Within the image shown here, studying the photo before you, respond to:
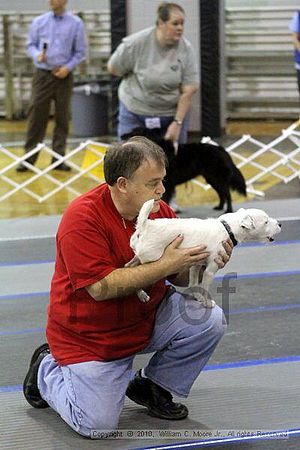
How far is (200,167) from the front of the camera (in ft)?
21.5

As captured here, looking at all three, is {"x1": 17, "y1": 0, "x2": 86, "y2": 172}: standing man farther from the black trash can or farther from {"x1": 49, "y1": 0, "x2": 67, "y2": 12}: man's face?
the black trash can

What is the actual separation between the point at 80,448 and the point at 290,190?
16.3ft

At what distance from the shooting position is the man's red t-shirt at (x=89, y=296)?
2896mm

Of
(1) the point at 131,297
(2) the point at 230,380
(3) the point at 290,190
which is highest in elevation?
(1) the point at 131,297

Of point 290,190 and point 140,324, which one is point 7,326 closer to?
point 140,324

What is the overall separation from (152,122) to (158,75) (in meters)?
0.33

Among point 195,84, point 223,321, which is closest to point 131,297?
point 223,321

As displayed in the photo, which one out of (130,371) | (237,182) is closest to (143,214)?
(130,371)

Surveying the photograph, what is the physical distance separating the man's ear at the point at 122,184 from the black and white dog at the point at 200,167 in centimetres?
346

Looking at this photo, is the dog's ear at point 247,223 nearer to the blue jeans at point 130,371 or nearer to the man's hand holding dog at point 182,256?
the man's hand holding dog at point 182,256

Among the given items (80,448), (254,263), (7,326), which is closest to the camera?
(80,448)

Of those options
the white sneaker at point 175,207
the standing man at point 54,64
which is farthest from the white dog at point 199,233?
the standing man at point 54,64

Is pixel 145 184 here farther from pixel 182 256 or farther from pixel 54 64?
pixel 54 64

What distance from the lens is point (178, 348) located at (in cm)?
309
